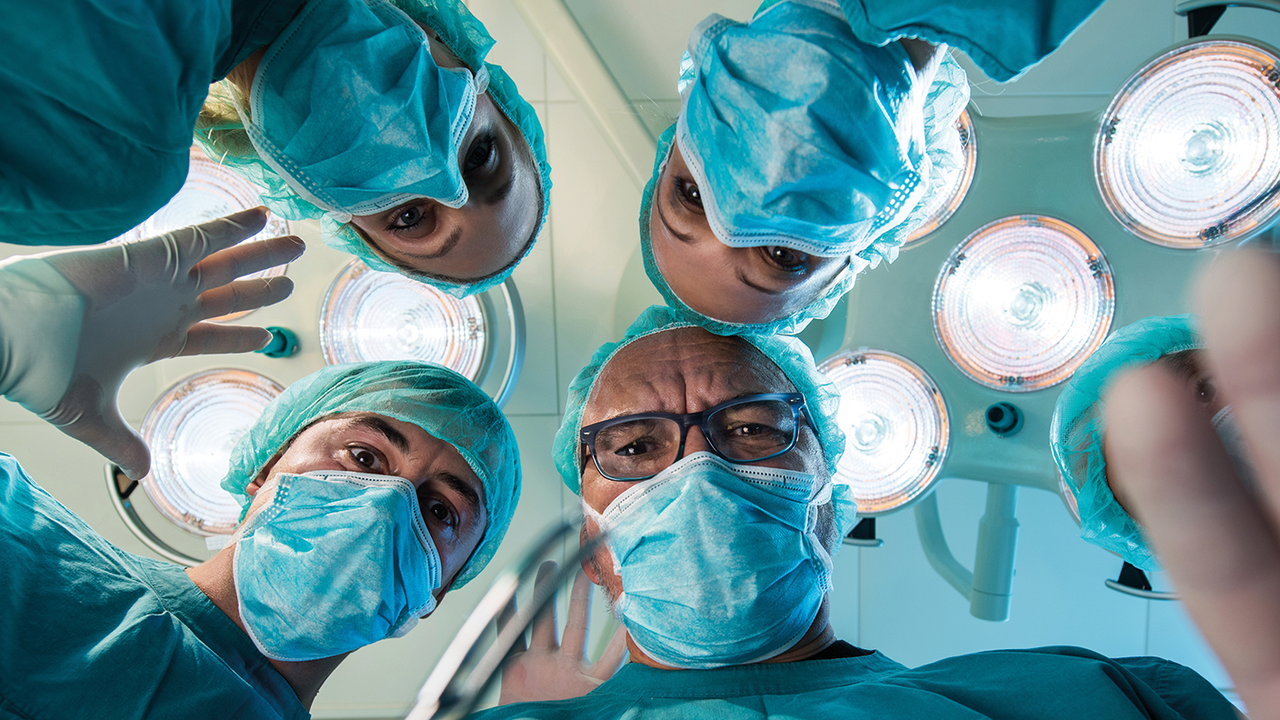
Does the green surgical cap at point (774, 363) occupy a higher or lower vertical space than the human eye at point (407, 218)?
lower

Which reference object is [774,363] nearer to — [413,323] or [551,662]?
[551,662]

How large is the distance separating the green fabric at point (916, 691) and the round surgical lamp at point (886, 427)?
0.41m

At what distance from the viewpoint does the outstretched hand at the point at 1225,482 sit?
0.41 meters

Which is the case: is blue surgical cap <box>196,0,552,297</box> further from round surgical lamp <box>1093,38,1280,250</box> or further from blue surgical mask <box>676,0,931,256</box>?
round surgical lamp <box>1093,38,1280,250</box>

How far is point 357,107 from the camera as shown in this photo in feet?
3.52

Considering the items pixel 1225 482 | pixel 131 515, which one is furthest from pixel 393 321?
pixel 1225 482

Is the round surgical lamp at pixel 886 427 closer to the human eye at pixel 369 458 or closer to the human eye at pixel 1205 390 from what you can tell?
the human eye at pixel 1205 390

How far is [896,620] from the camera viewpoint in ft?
6.67

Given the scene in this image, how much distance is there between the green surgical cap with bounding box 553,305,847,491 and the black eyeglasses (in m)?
0.07

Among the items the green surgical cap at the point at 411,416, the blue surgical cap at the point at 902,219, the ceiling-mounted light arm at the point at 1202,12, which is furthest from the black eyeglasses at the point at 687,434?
the ceiling-mounted light arm at the point at 1202,12

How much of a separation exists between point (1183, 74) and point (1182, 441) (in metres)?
1.17

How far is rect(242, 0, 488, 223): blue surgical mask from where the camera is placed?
1052mm

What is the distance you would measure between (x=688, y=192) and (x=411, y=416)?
2.57ft

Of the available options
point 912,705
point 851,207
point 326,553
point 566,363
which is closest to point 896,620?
point 912,705
